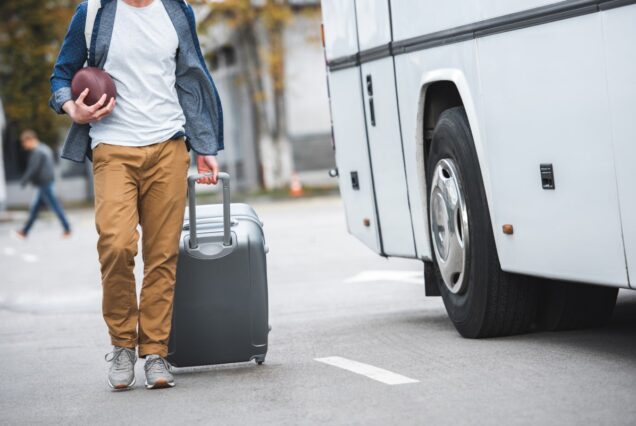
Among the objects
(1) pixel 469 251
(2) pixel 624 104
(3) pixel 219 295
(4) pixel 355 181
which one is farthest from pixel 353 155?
(2) pixel 624 104

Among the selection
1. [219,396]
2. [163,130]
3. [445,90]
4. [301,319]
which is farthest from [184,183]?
[301,319]

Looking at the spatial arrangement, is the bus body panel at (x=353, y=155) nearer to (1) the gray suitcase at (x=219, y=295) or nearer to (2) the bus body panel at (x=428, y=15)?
(2) the bus body panel at (x=428, y=15)

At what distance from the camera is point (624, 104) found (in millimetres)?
5445

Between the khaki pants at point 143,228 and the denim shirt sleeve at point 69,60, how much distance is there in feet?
0.93

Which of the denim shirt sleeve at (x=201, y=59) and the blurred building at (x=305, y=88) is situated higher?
the blurred building at (x=305, y=88)

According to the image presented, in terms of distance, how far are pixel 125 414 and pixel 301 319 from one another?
3501 mm

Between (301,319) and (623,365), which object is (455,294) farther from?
(301,319)

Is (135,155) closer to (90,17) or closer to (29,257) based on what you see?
(90,17)

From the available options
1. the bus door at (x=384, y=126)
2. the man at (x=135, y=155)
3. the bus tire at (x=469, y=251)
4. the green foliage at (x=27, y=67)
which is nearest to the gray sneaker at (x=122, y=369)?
the man at (x=135, y=155)

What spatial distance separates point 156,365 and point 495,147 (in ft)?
6.00

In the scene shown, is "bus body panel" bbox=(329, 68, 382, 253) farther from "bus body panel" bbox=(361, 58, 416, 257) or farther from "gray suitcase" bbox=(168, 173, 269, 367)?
"gray suitcase" bbox=(168, 173, 269, 367)

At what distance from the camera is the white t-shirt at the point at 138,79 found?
6.50 m

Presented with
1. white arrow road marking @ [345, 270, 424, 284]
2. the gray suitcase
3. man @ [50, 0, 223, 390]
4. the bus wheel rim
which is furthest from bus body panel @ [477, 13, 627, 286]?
white arrow road marking @ [345, 270, 424, 284]

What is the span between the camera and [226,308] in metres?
6.71
